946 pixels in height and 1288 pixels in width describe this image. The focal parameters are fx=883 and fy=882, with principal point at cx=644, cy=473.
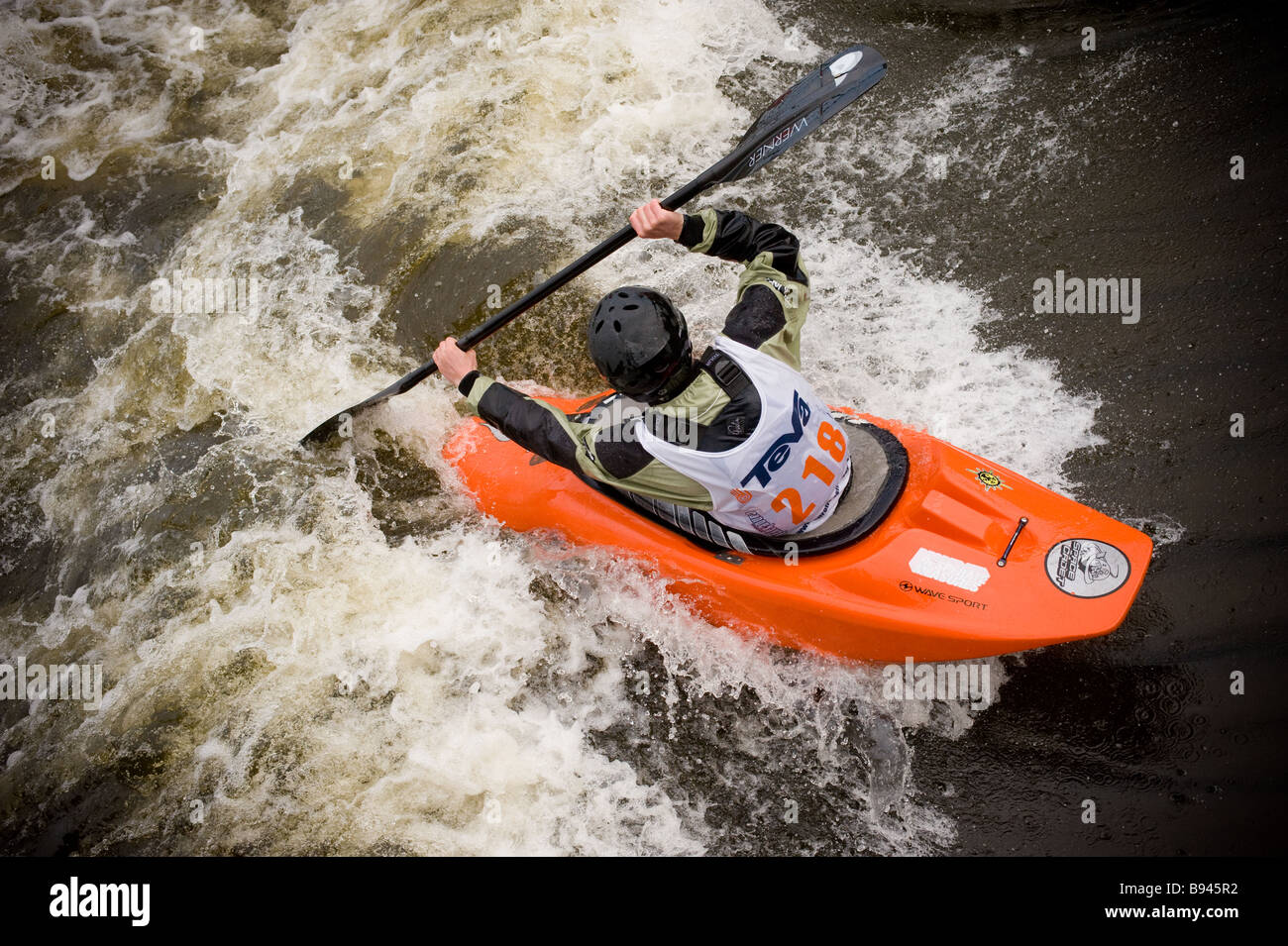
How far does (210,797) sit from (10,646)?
1.54m

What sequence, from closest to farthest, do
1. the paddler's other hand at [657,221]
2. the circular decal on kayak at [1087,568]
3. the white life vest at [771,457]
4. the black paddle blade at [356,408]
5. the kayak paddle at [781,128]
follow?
the white life vest at [771,457], the circular decal on kayak at [1087,568], the paddler's other hand at [657,221], the kayak paddle at [781,128], the black paddle blade at [356,408]

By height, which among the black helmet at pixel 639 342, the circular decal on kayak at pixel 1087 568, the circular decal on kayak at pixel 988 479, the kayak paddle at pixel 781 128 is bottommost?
the circular decal on kayak at pixel 1087 568

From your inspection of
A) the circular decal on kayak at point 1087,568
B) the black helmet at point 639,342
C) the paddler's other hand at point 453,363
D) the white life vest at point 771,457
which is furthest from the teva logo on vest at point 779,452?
the paddler's other hand at point 453,363

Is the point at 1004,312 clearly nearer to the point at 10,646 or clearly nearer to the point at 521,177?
the point at 521,177

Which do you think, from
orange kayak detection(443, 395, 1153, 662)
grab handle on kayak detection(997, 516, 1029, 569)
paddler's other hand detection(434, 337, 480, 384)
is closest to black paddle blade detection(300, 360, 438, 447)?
paddler's other hand detection(434, 337, 480, 384)

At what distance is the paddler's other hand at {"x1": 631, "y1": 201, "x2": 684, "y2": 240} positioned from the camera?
3.73 meters

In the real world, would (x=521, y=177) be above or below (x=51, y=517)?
above

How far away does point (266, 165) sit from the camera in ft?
20.8

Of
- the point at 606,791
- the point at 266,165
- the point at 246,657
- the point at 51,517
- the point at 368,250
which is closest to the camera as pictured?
the point at 606,791

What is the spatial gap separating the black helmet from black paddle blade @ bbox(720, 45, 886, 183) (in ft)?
4.18

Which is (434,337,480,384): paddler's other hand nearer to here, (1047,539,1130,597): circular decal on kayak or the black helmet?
the black helmet

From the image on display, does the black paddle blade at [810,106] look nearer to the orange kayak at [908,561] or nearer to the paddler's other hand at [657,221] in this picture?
the paddler's other hand at [657,221]

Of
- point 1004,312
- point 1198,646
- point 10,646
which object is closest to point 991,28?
point 1004,312

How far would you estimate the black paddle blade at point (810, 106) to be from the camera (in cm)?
418
